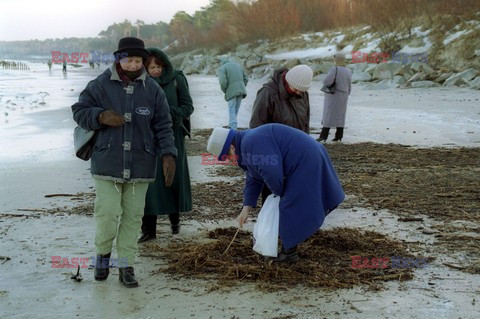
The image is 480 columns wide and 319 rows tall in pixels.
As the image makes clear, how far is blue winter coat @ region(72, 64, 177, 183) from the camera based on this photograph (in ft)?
13.9

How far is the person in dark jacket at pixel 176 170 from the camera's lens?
5.43 metres

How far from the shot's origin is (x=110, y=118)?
411 centimetres

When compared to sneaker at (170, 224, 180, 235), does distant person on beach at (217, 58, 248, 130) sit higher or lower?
higher

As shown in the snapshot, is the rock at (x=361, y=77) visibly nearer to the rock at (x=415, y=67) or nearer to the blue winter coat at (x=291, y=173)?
the rock at (x=415, y=67)

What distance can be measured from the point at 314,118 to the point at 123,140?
12.1 meters

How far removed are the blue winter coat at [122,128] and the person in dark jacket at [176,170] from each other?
3.59 feet

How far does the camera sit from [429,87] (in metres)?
22.8

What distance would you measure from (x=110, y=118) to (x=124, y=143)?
21cm

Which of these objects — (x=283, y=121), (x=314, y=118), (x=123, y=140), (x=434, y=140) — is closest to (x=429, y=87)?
(x=314, y=118)

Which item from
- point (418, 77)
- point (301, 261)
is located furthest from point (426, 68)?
point (301, 261)

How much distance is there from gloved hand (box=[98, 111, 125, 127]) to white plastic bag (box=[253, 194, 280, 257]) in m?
1.23

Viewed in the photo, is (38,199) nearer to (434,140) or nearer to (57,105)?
(434,140)

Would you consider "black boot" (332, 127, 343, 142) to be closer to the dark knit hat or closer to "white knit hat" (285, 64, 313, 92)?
"white knit hat" (285, 64, 313, 92)

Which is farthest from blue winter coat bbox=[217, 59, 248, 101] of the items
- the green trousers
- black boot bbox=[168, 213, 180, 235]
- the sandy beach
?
the green trousers
